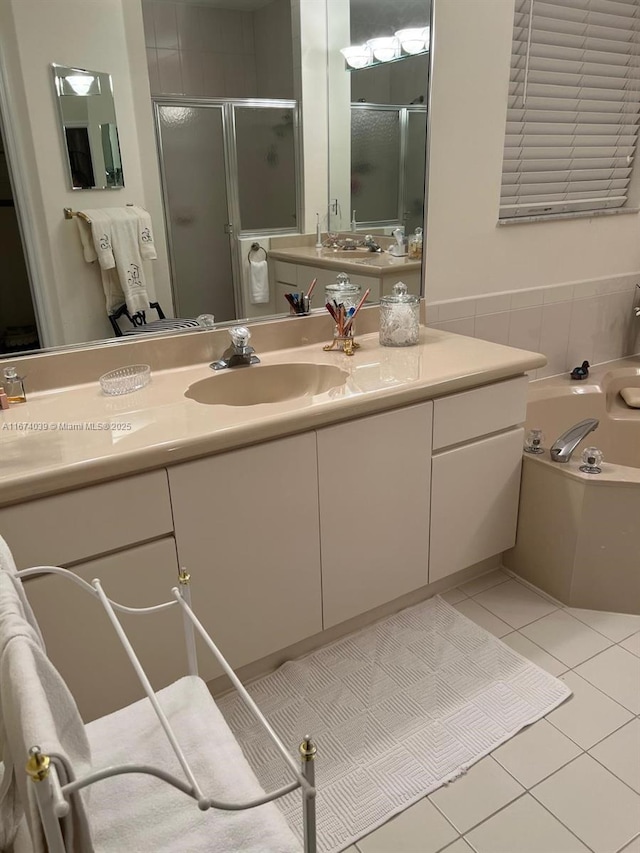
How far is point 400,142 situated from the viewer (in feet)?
7.06

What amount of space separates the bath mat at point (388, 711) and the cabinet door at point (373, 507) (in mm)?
157

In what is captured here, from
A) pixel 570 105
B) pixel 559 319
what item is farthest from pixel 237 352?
pixel 570 105

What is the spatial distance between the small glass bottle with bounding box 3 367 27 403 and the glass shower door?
0.48 m

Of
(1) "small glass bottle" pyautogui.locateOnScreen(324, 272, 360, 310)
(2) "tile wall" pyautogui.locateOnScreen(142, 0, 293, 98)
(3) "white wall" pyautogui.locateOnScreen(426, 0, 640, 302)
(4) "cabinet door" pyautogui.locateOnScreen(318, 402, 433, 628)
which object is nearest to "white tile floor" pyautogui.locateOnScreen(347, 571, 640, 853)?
(4) "cabinet door" pyautogui.locateOnScreen(318, 402, 433, 628)

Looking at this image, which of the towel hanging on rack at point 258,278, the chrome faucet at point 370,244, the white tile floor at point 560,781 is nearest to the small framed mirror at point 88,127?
the towel hanging on rack at point 258,278

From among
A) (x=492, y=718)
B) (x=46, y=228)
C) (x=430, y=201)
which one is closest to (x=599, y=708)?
(x=492, y=718)

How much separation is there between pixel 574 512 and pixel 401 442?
648mm

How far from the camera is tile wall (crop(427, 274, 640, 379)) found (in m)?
2.45

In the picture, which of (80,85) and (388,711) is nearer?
(80,85)

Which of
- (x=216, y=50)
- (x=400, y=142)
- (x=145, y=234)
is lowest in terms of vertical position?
(x=145, y=234)

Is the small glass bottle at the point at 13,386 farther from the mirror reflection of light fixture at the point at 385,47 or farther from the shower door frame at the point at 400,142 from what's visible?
the mirror reflection of light fixture at the point at 385,47

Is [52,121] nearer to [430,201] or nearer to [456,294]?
[430,201]

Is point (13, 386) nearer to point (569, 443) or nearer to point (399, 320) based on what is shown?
point (399, 320)

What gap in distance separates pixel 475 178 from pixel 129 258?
1281 mm
